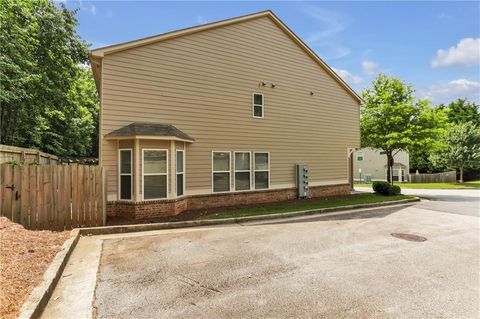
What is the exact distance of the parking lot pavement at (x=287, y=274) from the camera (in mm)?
3797

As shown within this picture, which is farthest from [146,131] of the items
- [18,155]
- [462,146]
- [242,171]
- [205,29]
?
[462,146]

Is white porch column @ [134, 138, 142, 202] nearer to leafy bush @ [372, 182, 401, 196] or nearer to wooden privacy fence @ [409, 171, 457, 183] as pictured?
leafy bush @ [372, 182, 401, 196]

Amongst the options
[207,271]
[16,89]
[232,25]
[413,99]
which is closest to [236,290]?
[207,271]

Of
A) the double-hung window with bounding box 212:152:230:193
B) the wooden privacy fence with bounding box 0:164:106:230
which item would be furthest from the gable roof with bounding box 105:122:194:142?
the double-hung window with bounding box 212:152:230:193

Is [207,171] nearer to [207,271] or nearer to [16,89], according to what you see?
[207,271]

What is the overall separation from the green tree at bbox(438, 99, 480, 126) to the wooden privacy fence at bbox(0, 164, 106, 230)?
5439 centimetres

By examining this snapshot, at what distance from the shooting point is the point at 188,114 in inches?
442

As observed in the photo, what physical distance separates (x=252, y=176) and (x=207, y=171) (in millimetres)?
2435

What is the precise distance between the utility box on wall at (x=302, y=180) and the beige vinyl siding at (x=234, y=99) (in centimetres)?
45

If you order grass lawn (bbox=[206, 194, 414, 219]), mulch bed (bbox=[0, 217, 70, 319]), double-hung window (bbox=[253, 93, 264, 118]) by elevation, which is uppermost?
double-hung window (bbox=[253, 93, 264, 118])

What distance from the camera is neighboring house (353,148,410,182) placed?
36.5m

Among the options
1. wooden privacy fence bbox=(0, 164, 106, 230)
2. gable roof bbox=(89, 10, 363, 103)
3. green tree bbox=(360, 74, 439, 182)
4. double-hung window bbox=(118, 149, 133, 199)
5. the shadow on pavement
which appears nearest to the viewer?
wooden privacy fence bbox=(0, 164, 106, 230)

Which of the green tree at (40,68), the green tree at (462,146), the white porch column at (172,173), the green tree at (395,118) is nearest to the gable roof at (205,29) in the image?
the green tree at (395,118)

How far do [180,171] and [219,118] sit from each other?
10.1 feet
